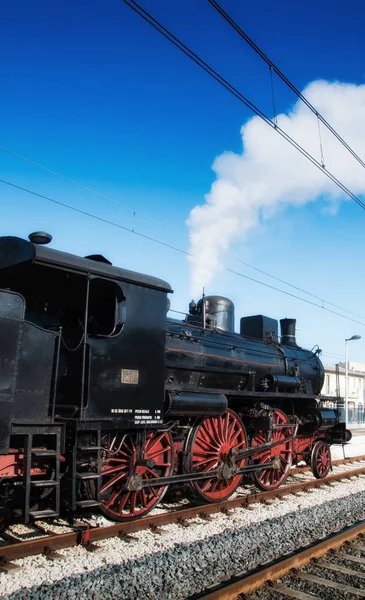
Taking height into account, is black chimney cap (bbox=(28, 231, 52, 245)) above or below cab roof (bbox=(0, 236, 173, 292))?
above

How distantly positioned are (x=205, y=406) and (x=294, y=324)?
6.23 metres

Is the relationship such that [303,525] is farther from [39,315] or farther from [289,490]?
[39,315]

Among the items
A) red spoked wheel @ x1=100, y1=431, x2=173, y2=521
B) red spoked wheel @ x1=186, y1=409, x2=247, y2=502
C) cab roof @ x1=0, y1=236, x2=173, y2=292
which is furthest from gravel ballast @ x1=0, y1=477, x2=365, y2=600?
cab roof @ x1=0, y1=236, x2=173, y2=292

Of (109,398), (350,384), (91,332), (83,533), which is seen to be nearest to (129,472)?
(109,398)

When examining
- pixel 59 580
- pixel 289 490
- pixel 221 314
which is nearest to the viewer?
pixel 59 580

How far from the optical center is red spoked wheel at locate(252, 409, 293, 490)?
9.12 meters

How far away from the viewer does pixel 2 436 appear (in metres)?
4.87

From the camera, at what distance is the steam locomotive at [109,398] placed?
17.1ft

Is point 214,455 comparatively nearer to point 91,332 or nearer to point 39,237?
point 91,332

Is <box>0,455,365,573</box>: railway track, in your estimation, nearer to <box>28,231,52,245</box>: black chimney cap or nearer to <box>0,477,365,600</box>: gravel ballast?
<box>0,477,365,600</box>: gravel ballast

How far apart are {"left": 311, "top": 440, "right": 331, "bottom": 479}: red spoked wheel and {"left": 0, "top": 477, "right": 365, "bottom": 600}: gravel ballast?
3.38 m

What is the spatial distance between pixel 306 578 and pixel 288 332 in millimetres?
8675

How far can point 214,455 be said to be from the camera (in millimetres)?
7926

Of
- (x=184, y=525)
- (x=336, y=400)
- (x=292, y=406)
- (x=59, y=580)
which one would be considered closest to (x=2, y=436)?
(x=59, y=580)
